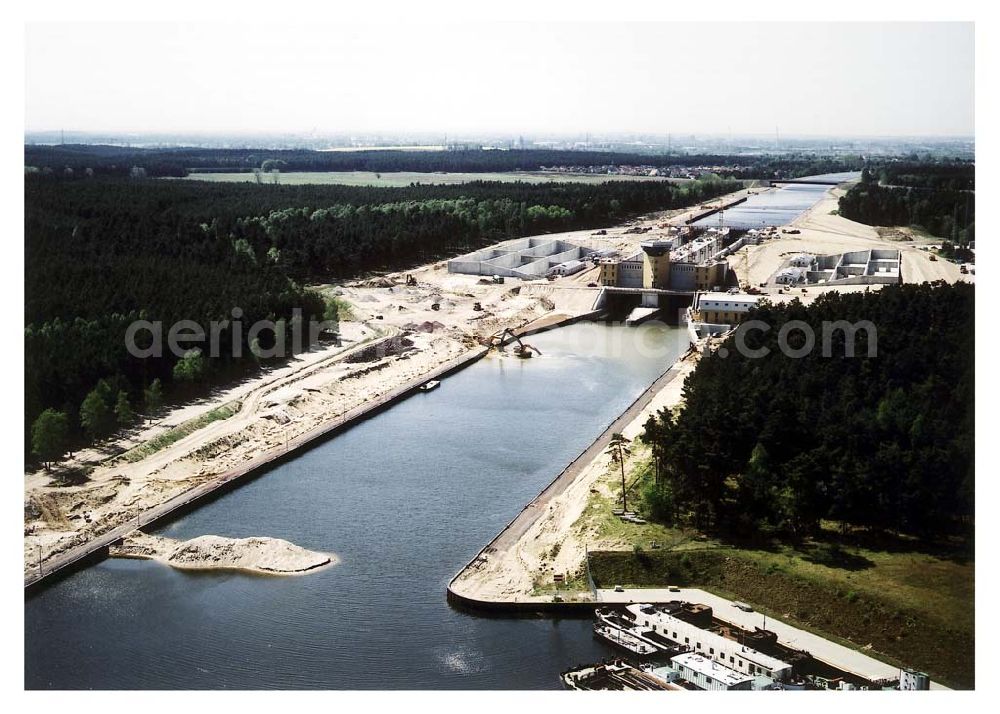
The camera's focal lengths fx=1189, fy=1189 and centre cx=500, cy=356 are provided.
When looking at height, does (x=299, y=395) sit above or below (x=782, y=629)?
above

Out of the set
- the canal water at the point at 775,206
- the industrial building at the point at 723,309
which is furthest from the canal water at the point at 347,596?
the canal water at the point at 775,206

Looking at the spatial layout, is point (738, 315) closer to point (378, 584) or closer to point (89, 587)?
point (378, 584)

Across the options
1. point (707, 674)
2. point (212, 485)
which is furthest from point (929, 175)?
point (707, 674)

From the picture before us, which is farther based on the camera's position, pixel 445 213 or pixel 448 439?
pixel 445 213

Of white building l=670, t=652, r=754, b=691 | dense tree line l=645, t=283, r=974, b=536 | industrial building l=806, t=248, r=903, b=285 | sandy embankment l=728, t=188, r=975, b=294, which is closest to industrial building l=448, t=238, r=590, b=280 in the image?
sandy embankment l=728, t=188, r=975, b=294

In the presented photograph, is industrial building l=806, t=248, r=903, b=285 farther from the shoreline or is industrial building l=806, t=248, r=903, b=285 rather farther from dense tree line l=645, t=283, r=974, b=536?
dense tree line l=645, t=283, r=974, b=536

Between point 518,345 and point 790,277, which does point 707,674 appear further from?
point 790,277

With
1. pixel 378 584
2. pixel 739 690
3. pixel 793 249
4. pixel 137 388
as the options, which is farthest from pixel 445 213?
pixel 739 690
